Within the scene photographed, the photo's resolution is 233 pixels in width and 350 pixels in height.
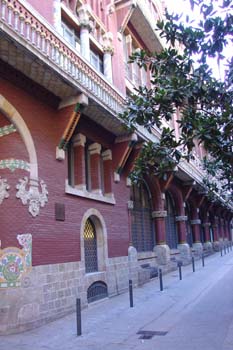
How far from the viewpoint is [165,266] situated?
20.3 m

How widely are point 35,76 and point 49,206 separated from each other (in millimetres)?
3671

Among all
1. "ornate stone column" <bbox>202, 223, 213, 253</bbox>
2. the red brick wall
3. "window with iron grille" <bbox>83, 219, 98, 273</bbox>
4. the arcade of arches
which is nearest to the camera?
the red brick wall

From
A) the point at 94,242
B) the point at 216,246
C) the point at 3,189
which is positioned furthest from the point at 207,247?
the point at 3,189

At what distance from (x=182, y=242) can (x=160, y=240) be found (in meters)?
5.68

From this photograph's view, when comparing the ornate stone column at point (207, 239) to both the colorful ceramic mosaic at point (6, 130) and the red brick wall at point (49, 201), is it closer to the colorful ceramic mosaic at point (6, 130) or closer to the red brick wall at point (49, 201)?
the red brick wall at point (49, 201)

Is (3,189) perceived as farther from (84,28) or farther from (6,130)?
(84,28)

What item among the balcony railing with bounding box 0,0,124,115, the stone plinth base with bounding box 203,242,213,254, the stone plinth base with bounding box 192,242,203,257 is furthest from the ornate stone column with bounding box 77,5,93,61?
the stone plinth base with bounding box 203,242,213,254

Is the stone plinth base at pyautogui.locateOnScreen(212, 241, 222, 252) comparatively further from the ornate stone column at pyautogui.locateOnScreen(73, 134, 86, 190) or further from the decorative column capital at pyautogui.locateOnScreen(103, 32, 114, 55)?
the ornate stone column at pyautogui.locateOnScreen(73, 134, 86, 190)

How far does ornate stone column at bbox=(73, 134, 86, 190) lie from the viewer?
12.2 metres

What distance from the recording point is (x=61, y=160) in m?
11.0

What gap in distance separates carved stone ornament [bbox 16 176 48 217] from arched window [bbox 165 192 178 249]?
51.4 ft

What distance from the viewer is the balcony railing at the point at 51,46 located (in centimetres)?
853

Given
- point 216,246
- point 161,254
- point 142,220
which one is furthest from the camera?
point 216,246

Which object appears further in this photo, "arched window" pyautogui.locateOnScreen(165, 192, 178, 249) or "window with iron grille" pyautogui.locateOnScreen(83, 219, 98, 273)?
"arched window" pyautogui.locateOnScreen(165, 192, 178, 249)
